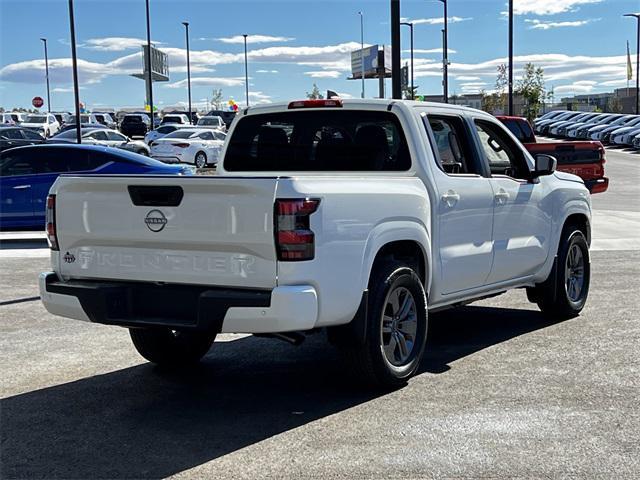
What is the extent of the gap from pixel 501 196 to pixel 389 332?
186 centimetres

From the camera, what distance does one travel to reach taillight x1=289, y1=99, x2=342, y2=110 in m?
6.93

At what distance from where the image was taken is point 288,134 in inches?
279

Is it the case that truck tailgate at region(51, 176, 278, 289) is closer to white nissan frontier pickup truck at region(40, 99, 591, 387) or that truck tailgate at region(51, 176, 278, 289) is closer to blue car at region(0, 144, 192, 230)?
white nissan frontier pickup truck at region(40, 99, 591, 387)

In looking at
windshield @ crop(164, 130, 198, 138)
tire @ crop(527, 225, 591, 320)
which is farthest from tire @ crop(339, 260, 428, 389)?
windshield @ crop(164, 130, 198, 138)

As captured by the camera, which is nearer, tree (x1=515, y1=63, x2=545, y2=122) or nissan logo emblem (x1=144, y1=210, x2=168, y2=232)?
nissan logo emblem (x1=144, y1=210, x2=168, y2=232)

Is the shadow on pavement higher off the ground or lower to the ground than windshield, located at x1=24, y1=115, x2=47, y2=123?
lower

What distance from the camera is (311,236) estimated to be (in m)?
5.21

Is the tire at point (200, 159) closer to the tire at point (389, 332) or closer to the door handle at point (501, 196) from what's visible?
the door handle at point (501, 196)

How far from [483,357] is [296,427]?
2.19m

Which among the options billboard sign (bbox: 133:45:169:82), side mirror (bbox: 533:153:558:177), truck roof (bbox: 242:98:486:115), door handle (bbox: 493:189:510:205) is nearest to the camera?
truck roof (bbox: 242:98:486:115)

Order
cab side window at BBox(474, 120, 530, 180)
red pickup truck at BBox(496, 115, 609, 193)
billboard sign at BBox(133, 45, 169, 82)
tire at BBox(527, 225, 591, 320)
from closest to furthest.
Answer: cab side window at BBox(474, 120, 530, 180) → tire at BBox(527, 225, 591, 320) → red pickup truck at BBox(496, 115, 609, 193) → billboard sign at BBox(133, 45, 169, 82)

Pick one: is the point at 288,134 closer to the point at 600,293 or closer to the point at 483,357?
the point at 483,357

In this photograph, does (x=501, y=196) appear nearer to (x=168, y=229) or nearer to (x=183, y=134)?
(x=168, y=229)

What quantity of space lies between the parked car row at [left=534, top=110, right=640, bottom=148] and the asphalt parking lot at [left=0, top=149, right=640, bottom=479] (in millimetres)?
40230
